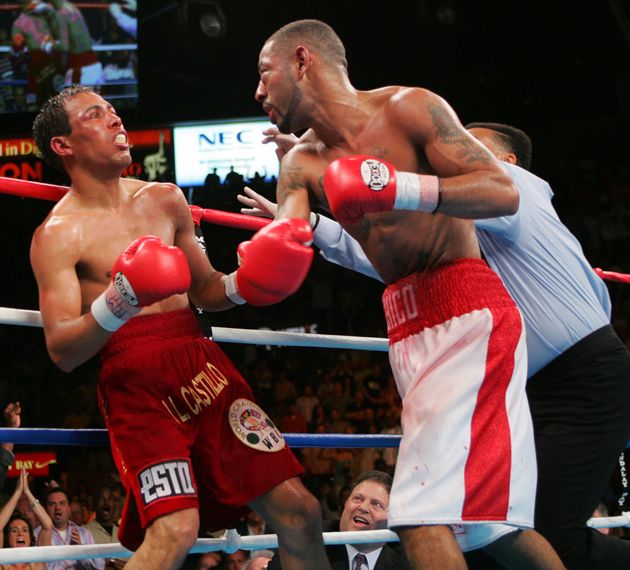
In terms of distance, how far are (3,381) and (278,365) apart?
2.82 metres

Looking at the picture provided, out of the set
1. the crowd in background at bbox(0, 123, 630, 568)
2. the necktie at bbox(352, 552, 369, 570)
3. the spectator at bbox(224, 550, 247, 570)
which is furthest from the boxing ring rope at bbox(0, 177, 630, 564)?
the crowd in background at bbox(0, 123, 630, 568)

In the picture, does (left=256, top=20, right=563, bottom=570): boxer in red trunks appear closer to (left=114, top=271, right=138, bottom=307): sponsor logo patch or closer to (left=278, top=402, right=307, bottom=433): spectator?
(left=114, top=271, right=138, bottom=307): sponsor logo patch

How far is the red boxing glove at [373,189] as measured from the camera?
1.62 metres

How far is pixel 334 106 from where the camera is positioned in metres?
1.96

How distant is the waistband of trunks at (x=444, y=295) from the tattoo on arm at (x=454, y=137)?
0.69 feet

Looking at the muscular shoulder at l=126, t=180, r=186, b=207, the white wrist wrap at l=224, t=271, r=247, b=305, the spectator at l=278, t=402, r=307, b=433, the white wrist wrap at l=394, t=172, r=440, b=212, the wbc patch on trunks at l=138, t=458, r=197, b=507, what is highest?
the white wrist wrap at l=394, t=172, r=440, b=212

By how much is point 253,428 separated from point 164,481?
243 millimetres

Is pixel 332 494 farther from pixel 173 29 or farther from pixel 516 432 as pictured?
pixel 173 29

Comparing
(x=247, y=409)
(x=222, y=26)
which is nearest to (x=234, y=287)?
(x=247, y=409)

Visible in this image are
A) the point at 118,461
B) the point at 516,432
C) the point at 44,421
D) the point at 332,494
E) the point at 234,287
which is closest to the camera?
the point at 516,432

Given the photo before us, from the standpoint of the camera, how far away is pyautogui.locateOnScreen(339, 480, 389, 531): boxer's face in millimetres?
2980

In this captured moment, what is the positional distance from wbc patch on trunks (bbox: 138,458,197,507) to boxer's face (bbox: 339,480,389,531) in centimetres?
129

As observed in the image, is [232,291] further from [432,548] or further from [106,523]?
[106,523]

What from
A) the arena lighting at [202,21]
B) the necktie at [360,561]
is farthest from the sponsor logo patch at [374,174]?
the arena lighting at [202,21]
